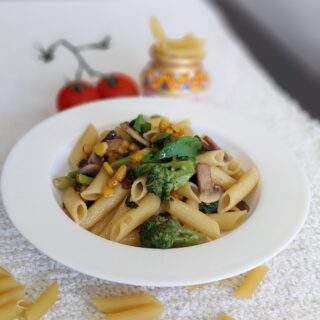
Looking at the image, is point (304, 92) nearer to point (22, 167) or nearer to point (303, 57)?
point (303, 57)

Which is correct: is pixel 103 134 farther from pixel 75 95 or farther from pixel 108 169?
pixel 75 95

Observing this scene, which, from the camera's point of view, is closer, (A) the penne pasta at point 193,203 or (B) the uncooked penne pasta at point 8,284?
(B) the uncooked penne pasta at point 8,284

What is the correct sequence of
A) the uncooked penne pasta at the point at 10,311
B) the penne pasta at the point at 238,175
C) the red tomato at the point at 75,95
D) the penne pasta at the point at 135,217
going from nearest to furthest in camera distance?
the uncooked penne pasta at the point at 10,311
the penne pasta at the point at 135,217
the penne pasta at the point at 238,175
the red tomato at the point at 75,95

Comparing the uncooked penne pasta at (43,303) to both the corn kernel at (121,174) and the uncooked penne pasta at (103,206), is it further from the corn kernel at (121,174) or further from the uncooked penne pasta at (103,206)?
the corn kernel at (121,174)

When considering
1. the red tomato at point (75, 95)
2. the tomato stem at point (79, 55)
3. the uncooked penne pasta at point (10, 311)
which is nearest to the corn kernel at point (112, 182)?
the uncooked penne pasta at point (10, 311)

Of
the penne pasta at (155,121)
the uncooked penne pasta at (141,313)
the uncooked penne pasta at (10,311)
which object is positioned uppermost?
the penne pasta at (155,121)

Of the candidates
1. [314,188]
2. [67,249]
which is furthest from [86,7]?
[67,249]
